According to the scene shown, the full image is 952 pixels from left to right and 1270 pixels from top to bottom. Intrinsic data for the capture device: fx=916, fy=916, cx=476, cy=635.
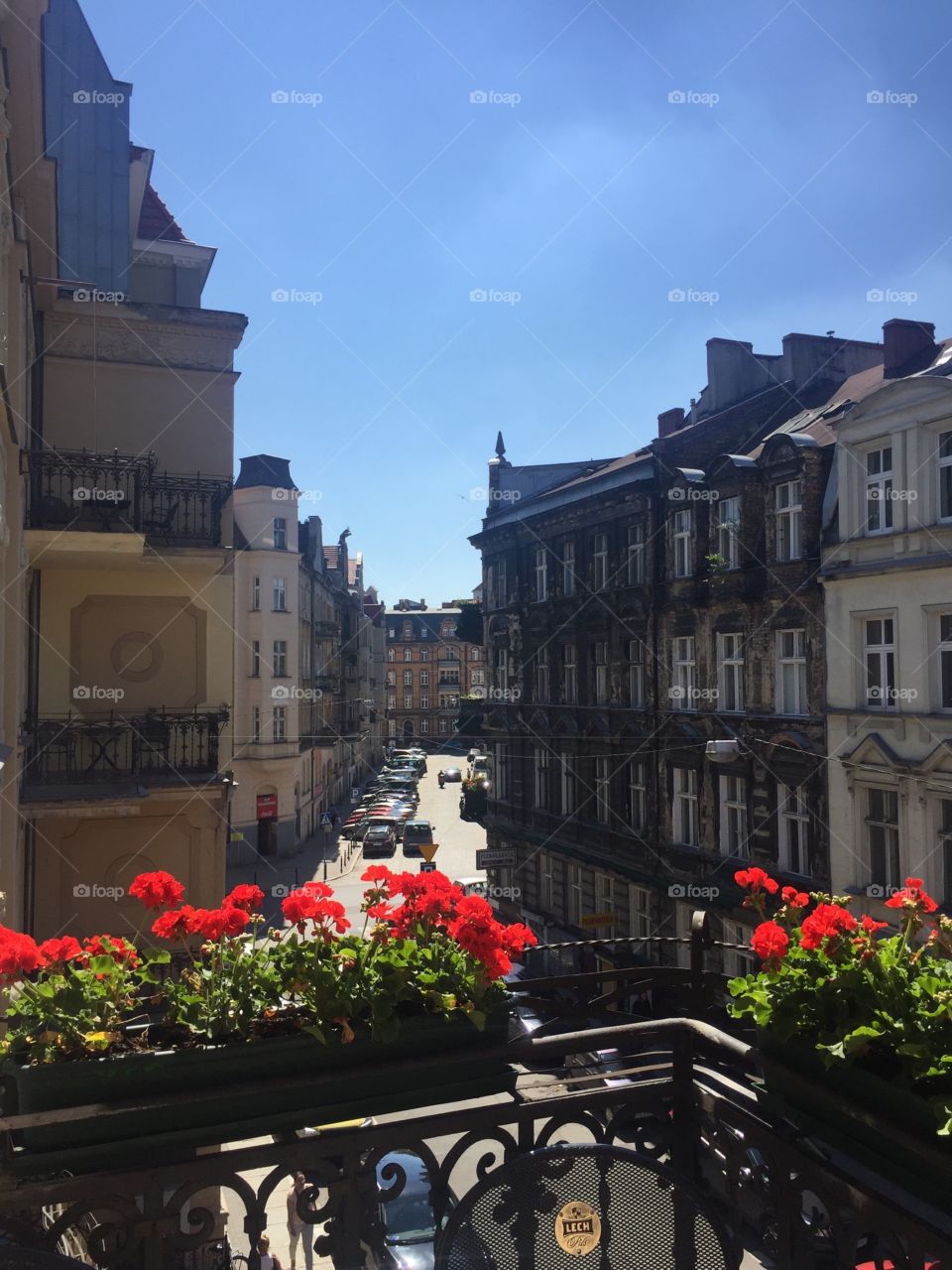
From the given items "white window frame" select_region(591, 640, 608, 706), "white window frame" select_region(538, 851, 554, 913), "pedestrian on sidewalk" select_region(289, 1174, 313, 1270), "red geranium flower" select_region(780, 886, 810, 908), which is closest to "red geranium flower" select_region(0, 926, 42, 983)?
"pedestrian on sidewalk" select_region(289, 1174, 313, 1270)

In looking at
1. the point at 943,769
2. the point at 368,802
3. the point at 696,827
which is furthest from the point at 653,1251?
the point at 368,802

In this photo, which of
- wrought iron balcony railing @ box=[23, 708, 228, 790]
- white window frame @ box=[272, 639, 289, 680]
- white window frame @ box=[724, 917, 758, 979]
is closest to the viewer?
wrought iron balcony railing @ box=[23, 708, 228, 790]

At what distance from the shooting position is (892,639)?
15.9m

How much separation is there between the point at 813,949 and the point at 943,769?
13477mm

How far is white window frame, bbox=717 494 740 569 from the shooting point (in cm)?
1931

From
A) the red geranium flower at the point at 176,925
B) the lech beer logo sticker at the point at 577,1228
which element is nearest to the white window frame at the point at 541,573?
the red geranium flower at the point at 176,925

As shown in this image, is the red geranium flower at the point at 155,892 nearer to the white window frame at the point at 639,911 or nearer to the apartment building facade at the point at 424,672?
the white window frame at the point at 639,911

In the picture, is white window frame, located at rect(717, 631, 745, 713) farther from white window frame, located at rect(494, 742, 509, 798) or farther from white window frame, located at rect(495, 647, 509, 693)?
white window frame, located at rect(494, 742, 509, 798)

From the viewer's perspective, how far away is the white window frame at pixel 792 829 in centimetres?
1734

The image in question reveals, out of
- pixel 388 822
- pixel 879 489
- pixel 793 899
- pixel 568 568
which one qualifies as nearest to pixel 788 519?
pixel 879 489

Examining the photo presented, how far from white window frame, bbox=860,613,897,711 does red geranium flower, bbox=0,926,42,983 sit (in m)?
15.4

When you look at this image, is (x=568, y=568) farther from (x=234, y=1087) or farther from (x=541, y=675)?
(x=234, y=1087)

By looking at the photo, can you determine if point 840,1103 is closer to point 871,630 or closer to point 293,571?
point 871,630

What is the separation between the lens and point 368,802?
2194 inches
